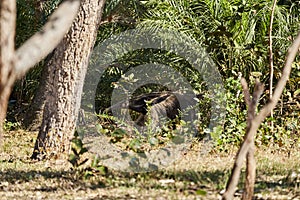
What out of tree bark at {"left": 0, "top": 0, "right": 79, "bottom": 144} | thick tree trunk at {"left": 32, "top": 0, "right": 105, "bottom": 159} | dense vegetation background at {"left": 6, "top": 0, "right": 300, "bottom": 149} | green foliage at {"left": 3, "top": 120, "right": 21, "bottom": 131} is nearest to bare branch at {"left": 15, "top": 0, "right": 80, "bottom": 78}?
tree bark at {"left": 0, "top": 0, "right": 79, "bottom": 144}

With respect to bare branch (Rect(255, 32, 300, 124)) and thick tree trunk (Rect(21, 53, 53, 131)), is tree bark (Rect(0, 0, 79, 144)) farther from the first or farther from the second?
thick tree trunk (Rect(21, 53, 53, 131))

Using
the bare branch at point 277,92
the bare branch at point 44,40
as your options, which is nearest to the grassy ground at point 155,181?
the bare branch at point 277,92

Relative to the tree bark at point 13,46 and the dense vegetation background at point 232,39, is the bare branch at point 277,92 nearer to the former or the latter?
the tree bark at point 13,46

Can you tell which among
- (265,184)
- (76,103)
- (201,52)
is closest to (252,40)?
(201,52)

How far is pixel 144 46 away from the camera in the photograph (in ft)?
42.9

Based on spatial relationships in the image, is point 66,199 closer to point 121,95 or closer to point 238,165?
point 238,165

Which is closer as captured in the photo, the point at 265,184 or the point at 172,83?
the point at 265,184

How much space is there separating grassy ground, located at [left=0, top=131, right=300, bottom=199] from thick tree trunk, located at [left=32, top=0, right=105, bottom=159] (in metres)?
0.75

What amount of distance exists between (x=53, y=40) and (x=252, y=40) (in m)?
8.40

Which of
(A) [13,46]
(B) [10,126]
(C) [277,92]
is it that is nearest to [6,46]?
(A) [13,46]

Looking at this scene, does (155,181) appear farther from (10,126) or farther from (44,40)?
(10,126)

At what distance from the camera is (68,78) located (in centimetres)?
807

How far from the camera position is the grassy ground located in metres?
5.05

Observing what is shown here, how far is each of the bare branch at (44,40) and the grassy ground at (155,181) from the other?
1.92 m
